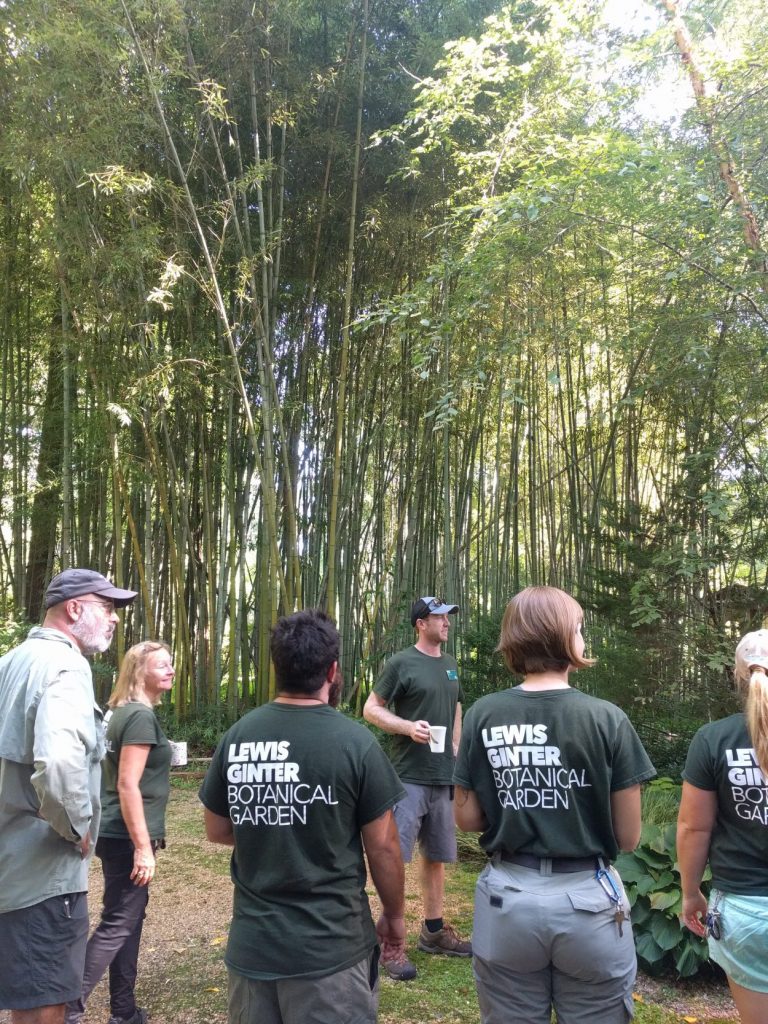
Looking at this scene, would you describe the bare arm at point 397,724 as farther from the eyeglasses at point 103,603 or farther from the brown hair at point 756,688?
the brown hair at point 756,688

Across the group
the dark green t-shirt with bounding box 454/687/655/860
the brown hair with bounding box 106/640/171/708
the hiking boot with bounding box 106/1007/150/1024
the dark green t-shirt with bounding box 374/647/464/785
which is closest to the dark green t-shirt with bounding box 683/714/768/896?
the dark green t-shirt with bounding box 454/687/655/860

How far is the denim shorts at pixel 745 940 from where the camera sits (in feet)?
4.24

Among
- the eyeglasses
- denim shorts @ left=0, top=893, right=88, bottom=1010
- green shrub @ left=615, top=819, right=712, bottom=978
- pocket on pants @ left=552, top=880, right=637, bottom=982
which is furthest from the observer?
green shrub @ left=615, top=819, right=712, bottom=978

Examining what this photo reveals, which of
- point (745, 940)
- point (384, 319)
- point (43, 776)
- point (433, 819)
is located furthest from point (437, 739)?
point (384, 319)

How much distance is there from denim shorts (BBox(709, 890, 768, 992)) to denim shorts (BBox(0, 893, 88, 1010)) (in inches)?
49.1

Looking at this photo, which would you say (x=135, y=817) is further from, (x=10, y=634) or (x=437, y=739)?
(x=10, y=634)

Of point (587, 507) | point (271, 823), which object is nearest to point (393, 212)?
point (587, 507)

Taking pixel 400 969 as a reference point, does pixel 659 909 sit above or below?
above

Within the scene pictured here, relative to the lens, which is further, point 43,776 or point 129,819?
point 129,819

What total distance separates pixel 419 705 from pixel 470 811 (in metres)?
1.21

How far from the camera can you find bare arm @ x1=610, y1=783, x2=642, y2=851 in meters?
1.27

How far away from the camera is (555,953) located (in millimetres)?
1182

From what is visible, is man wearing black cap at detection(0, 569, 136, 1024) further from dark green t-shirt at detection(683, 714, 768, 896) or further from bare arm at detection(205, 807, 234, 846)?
dark green t-shirt at detection(683, 714, 768, 896)

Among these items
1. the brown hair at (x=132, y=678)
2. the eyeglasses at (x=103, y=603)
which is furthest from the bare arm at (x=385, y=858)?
the brown hair at (x=132, y=678)
